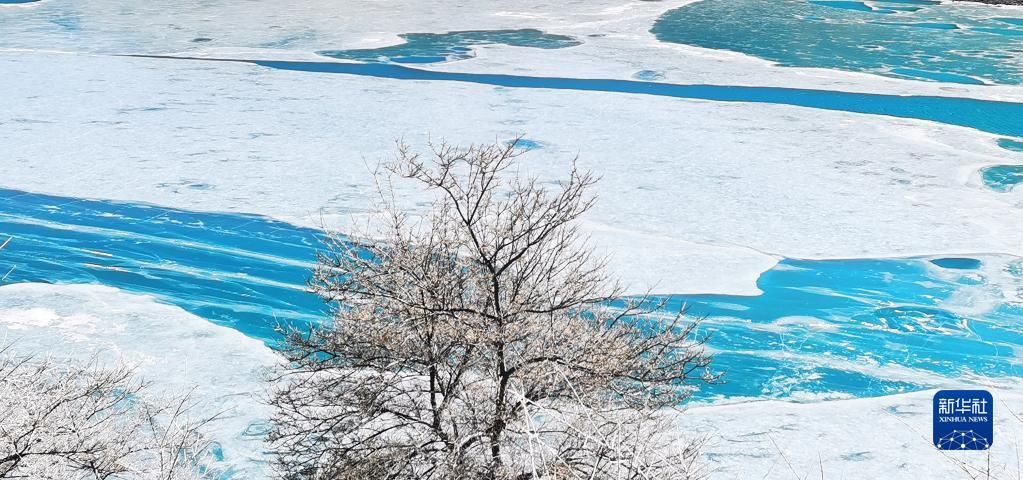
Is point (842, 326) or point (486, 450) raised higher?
point (486, 450)

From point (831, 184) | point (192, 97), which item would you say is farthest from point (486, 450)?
point (192, 97)

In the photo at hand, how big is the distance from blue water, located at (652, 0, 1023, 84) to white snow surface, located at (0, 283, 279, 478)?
15.9 metres

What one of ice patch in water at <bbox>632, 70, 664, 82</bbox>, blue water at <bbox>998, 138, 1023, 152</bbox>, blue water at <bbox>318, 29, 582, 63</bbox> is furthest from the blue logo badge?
blue water at <bbox>318, 29, 582, 63</bbox>

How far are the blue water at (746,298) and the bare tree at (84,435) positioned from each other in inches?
89.4

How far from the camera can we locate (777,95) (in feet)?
68.8

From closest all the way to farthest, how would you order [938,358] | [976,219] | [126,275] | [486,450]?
[486,450] → [938,358] → [126,275] → [976,219]

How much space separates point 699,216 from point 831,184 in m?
2.37

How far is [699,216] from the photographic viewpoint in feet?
44.0

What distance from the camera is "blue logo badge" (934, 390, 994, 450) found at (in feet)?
20.8

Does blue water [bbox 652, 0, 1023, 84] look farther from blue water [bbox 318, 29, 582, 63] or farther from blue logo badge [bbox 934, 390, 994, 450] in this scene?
blue logo badge [bbox 934, 390, 994, 450]

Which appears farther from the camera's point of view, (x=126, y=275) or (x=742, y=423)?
(x=126, y=275)

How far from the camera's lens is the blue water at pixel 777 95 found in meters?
18.9

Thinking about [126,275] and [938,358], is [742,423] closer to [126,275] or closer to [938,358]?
[938,358]

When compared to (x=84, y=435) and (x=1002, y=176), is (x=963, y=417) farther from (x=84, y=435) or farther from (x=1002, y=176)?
(x=1002, y=176)
